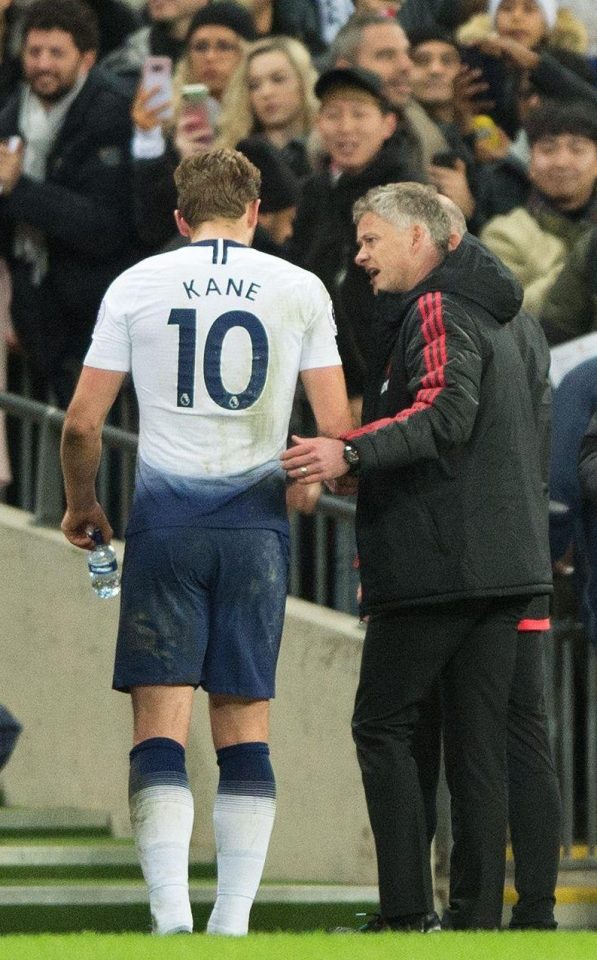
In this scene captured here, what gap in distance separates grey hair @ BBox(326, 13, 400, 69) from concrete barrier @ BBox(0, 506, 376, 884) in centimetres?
245

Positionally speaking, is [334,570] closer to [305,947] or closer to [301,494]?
[301,494]

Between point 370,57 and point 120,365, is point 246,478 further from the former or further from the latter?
point 370,57

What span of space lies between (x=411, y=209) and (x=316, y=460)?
31.0 inches

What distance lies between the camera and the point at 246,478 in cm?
551

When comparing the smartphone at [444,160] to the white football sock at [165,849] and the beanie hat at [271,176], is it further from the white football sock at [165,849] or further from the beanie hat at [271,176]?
the white football sock at [165,849]

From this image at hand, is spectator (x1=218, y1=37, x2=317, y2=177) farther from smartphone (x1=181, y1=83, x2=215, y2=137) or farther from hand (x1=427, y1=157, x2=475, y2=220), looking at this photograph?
hand (x1=427, y1=157, x2=475, y2=220)

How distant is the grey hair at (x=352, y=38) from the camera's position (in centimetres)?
918

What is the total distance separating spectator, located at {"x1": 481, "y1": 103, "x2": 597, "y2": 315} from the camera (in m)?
8.57

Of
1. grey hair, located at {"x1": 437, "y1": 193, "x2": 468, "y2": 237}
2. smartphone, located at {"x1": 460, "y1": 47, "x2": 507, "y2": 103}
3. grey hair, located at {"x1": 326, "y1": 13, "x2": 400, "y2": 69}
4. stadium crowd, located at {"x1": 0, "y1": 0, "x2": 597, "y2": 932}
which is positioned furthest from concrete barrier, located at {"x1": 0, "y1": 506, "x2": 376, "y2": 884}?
smartphone, located at {"x1": 460, "y1": 47, "x2": 507, "y2": 103}

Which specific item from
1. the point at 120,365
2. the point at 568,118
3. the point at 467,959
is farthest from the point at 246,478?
the point at 568,118

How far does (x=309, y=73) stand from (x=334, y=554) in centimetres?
215

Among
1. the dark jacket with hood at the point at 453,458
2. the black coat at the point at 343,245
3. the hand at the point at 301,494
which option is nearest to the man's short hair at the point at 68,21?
the black coat at the point at 343,245

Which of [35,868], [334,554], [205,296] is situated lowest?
[35,868]

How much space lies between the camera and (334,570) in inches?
324
